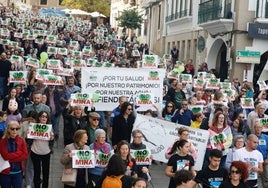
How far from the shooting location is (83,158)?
29.6 ft

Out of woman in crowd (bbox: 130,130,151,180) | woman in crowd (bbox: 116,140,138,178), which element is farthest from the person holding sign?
woman in crowd (bbox: 116,140,138,178)

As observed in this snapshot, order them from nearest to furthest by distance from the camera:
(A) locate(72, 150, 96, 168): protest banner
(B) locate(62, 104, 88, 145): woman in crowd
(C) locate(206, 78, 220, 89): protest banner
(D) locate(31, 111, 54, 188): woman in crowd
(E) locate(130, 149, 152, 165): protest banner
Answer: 1. (A) locate(72, 150, 96, 168): protest banner
2. (E) locate(130, 149, 152, 165): protest banner
3. (D) locate(31, 111, 54, 188): woman in crowd
4. (B) locate(62, 104, 88, 145): woman in crowd
5. (C) locate(206, 78, 220, 89): protest banner

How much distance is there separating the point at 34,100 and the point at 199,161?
10.5ft

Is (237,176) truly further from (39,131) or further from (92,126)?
(39,131)

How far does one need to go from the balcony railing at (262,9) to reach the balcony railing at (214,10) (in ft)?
4.17

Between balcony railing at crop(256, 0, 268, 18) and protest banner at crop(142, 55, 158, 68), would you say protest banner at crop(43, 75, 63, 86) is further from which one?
balcony railing at crop(256, 0, 268, 18)

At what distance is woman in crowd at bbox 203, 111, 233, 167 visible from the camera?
1059cm

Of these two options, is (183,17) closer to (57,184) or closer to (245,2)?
(245,2)

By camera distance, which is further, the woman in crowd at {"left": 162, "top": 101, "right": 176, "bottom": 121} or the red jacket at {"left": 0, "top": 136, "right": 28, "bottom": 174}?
the woman in crowd at {"left": 162, "top": 101, "right": 176, "bottom": 121}

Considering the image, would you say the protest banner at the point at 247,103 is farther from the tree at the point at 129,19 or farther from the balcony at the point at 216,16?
the tree at the point at 129,19

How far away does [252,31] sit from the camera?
25.9m

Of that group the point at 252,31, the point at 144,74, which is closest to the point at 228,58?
the point at 252,31

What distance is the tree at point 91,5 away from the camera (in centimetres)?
7871

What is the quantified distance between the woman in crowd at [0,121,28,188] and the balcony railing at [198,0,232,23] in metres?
18.8
